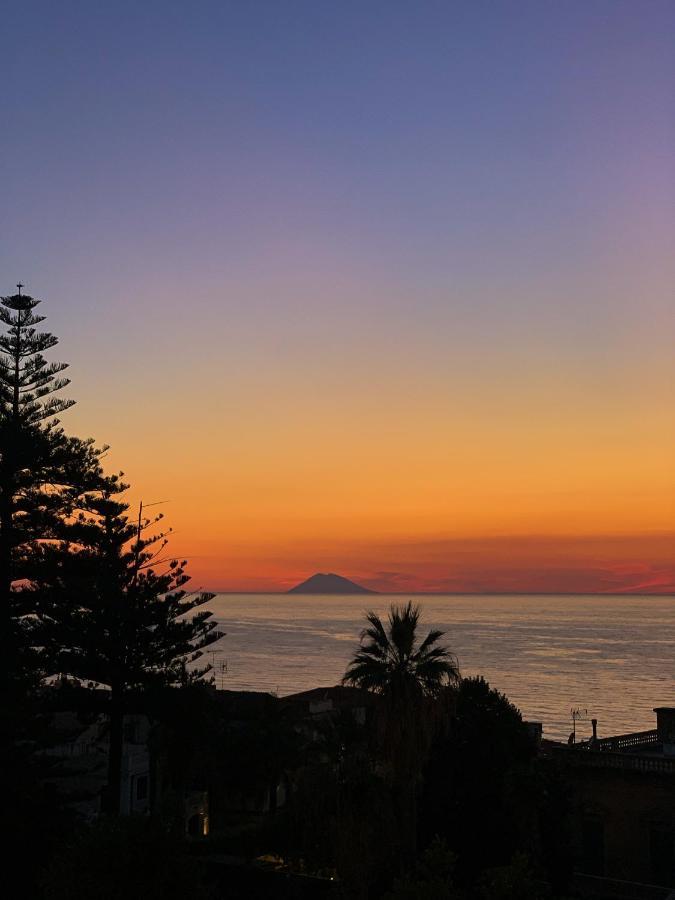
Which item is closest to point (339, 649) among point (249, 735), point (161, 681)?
point (249, 735)

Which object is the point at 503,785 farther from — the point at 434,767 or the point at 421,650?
the point at 421,650

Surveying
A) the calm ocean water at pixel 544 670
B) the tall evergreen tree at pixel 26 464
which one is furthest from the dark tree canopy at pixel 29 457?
the calm ocean water at pixel 544 670

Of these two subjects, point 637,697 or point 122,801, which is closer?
point 122,801

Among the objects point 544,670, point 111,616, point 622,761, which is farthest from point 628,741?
point 544,670

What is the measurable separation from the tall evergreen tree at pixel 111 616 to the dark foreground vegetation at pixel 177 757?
0.22 feet

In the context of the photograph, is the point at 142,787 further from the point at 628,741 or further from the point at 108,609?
the point at 628,741

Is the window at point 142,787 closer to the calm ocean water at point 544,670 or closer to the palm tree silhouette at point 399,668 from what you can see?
the palm tree silhouette at point 399,668

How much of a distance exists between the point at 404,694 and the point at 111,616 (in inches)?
530

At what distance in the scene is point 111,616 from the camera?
32.9 m

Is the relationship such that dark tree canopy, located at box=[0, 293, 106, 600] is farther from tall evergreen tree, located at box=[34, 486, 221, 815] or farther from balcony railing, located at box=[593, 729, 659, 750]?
balcony railing, located at box=[593, 729, 659, 750]

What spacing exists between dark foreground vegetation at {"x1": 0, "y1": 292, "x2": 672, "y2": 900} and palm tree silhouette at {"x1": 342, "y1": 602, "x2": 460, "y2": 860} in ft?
0.14

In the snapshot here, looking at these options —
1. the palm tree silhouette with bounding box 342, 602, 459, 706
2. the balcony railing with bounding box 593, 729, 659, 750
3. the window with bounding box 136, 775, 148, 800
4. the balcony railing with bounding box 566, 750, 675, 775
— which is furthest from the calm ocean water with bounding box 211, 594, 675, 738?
the palm tree silhouette with bounding box 342, 602, 459, 706

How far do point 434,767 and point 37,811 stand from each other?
33.1ft

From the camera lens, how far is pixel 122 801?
40.5m
